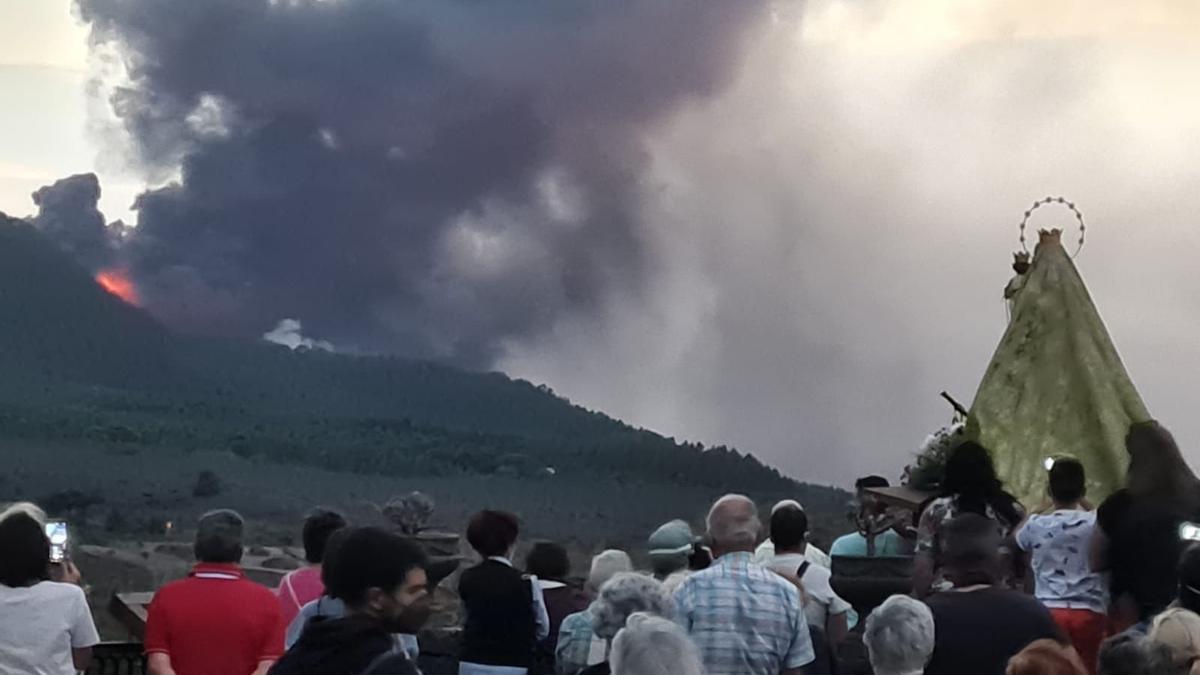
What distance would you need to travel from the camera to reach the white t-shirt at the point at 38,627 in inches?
194

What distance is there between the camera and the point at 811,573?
6.16 m

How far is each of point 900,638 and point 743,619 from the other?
2.61ft

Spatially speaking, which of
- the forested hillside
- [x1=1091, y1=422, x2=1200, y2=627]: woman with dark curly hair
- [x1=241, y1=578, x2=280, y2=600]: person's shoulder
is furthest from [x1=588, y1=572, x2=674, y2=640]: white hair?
the forested hillside

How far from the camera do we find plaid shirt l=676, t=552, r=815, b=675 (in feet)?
16.4

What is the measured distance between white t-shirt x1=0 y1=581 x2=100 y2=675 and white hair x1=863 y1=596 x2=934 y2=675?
243cm

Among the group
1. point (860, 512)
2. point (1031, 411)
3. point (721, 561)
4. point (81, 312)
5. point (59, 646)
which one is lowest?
point (59, 646)

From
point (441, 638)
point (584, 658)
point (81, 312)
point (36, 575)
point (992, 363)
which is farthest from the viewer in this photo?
point (81, 312)

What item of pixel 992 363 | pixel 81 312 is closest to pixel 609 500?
pixel 81 312

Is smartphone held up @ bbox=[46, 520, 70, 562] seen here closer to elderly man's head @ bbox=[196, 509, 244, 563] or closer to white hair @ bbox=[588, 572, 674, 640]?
elderly man's head @ bbox=[196, 509, 244, 563]

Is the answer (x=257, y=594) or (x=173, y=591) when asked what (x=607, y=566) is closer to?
(x=257, y=594)

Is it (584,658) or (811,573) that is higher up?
(811,573)

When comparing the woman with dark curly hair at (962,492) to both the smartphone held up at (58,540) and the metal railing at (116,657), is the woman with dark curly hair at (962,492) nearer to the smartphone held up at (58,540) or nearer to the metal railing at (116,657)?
the smartphone held up at (58,540)

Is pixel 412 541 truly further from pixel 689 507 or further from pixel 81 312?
pixel 81 312

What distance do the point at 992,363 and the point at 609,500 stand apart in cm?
859
